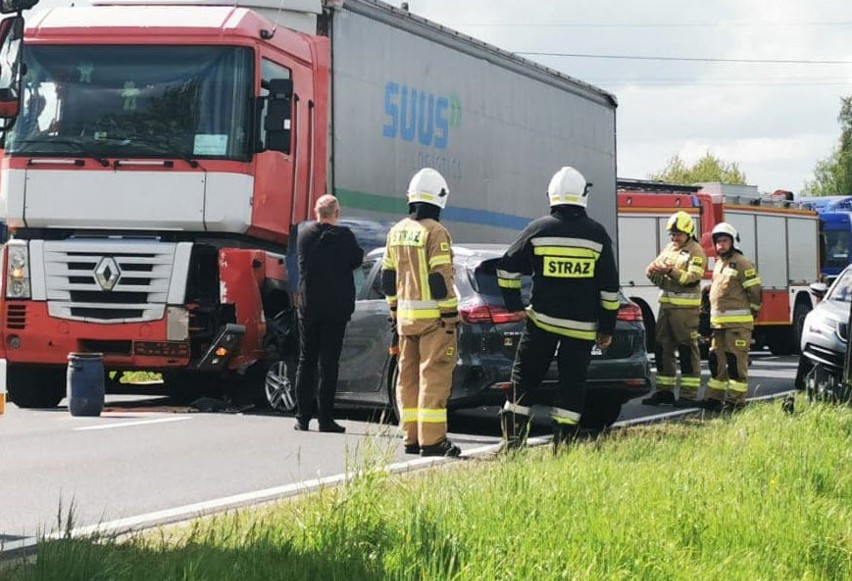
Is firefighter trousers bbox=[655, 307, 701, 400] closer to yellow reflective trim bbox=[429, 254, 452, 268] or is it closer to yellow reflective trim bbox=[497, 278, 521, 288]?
yellow reflective trim bbox=[429, 254, 452, 268]

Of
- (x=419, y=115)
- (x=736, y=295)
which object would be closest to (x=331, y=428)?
(x=736, y=295)

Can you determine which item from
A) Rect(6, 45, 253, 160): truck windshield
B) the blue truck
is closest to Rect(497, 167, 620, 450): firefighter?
Rect(6, 45, 253, 160): truck windshield

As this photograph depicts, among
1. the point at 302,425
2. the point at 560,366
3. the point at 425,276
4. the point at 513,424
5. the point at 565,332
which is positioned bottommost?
the point at 302,425

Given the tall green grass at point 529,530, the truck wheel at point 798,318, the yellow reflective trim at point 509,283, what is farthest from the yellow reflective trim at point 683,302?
the truck wheel at point 798,318

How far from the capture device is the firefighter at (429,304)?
1088 cm

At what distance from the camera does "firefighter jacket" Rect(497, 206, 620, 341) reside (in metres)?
10.5

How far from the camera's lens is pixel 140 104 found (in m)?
14.5

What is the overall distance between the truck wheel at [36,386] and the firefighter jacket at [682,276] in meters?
5.91

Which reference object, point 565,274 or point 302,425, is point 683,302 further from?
point 565,274

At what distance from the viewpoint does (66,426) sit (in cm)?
1333

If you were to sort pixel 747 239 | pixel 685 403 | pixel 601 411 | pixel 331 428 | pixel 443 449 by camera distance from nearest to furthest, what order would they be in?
pixel 443 449, pixel 331 428, pixel 601 411, pixel 685 403, pixel 747 239

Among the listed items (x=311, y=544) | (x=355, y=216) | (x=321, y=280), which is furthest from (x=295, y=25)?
(x=311, y=544)

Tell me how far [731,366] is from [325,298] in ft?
15.9

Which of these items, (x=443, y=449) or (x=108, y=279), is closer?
(x=443, y=449)
